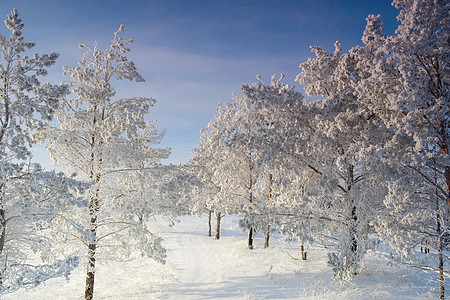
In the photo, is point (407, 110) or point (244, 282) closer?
point (407, 110)

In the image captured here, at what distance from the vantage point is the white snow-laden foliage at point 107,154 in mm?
8734

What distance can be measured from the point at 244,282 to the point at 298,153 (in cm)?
540

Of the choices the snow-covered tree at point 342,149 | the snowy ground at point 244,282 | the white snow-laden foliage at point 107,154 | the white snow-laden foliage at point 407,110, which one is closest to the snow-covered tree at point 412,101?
the white snow-laden foliage at point 407,110

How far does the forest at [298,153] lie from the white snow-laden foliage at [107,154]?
0.04 metres

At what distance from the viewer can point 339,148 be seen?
10.1m

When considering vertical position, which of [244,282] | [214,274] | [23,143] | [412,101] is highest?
[412,101]

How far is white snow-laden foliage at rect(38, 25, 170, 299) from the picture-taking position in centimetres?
873

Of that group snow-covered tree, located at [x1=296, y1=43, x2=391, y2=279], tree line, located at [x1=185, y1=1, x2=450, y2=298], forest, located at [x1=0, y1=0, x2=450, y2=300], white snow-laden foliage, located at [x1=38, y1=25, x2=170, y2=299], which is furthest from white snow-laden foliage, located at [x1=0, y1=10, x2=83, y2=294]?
snow-covered tree, located at [x1=296, y1=43, x2=391, y2=279]

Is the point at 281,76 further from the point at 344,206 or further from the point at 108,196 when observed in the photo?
the point at 108,196

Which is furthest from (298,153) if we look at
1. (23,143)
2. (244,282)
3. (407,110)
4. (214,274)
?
(23,143)

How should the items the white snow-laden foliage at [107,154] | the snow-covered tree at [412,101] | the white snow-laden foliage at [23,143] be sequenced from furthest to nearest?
the white snow-laden foliage at [107,154] → the snow-covered tree at [412,101] → the white snow-laden foliage at [23,143]

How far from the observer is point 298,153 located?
33.4 feet

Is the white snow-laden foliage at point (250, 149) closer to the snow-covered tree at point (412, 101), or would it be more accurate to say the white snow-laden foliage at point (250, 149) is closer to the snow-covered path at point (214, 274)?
the snow-covered path at point (214, 274)

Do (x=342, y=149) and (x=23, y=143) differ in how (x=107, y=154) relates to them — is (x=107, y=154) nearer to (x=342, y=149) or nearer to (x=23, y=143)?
(x=23, y=143)
